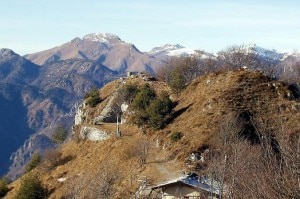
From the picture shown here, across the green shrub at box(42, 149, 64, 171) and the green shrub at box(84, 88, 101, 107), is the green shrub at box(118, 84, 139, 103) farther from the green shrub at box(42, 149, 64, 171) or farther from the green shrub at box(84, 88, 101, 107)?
the green shrub at box(42, 149, 64, 171)

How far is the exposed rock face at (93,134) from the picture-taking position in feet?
254

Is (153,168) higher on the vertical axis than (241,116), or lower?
lower

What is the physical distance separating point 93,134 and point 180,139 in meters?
19.8

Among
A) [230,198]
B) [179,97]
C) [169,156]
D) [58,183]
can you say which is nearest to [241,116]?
[169,156]

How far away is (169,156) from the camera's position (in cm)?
6262

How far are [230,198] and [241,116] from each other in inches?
1295

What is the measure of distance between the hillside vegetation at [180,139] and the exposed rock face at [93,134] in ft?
1.55

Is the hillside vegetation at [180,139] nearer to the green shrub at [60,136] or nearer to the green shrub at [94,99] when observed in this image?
the green shrub at [94,99]

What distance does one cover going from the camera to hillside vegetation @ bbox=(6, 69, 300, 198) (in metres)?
55.1

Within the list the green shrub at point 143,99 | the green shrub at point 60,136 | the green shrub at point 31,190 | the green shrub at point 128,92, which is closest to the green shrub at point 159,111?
the green shrub at point 143,99

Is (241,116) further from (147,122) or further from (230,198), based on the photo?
(230,198)

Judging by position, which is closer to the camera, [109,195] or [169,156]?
[109,195]

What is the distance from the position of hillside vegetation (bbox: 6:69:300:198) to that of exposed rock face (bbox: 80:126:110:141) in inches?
18.6

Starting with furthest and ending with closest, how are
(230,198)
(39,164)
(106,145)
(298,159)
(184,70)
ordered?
(184,70) → (39,164) → (106,145) → (230,198) → (298,159)
